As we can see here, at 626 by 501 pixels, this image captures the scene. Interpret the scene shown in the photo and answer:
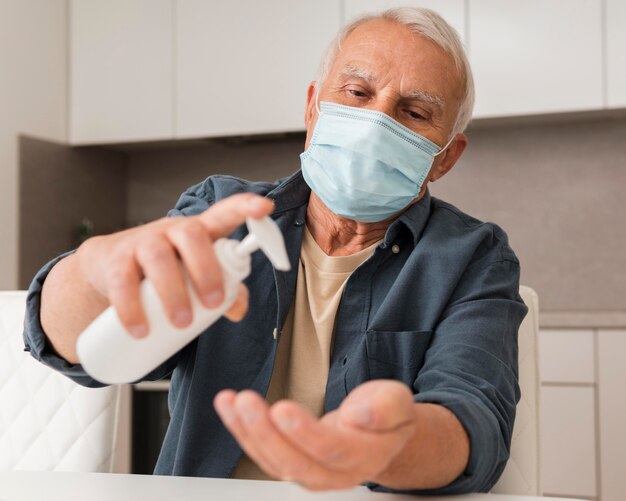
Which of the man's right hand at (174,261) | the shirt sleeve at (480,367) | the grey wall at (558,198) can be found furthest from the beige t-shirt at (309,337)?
the grey wall at (558,198)

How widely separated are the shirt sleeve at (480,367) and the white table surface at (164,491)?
0.06 metres

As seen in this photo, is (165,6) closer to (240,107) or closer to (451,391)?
(240,107)

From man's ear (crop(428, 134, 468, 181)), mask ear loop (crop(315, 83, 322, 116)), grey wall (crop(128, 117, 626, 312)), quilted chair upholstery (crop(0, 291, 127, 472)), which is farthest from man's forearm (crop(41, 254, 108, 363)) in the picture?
grey wall (crop(128, 117, 626, 312))

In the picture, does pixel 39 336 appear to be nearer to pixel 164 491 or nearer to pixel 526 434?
pixel 164 491

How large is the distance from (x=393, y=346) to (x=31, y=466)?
609 mm

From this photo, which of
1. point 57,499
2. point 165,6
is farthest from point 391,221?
point 165,6

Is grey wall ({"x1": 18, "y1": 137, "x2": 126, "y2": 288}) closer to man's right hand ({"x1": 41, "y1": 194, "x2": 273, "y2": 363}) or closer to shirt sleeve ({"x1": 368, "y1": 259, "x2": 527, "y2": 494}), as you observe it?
shirt sleeve ({"x1": 368, "y1": 259, "x2": 527, "y2": 494})

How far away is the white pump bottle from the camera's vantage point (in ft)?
1.88

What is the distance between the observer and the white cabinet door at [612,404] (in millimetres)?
2486

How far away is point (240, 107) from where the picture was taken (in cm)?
299

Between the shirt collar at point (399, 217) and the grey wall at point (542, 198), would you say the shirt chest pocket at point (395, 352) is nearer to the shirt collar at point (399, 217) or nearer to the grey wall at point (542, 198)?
the shirt collar at point (399, 217)

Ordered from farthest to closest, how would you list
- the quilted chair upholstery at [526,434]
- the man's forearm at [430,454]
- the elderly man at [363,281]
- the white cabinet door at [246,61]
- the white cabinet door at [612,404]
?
1. the white cabinet door at [246,61]
2. the white cabinet door at [612,404]
3. the quilted chair upholstery at [526,434]
4. the elderly man at [363,281]
5. the man's forearm at [430,454]

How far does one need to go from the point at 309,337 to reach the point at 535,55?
1883 millimetres

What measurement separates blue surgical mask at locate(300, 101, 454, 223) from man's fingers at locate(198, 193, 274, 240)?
55 cm
